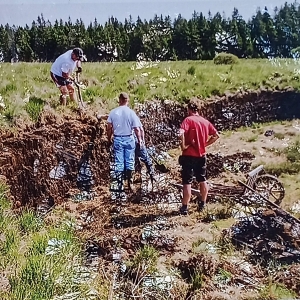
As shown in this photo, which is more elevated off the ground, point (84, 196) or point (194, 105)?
point (194, 105)

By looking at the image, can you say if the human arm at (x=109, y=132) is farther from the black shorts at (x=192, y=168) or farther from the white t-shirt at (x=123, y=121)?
the black shorts at (x=192, y=168)

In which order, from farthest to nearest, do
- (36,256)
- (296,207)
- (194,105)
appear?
(194,105)
(296,207)
(36,256)

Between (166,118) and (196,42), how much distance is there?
0.38 m

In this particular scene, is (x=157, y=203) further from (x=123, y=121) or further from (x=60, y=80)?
(x=60, y=80)

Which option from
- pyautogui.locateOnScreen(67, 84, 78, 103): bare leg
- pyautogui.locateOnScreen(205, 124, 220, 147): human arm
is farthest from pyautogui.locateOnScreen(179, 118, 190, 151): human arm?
pyautogui.locateOnScreen(67, 84, 78, 103): bare leg

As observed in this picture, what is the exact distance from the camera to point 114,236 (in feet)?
6.11

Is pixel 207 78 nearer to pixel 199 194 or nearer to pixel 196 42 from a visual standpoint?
→ pixel 196 42

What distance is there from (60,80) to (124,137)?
41cm

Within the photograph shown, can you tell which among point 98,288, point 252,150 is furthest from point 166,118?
point 98,288

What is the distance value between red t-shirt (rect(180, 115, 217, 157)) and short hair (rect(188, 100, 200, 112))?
0.06 m

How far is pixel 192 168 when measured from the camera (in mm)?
1917

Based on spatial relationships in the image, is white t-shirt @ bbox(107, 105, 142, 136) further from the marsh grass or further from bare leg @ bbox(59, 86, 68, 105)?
the marsh grass

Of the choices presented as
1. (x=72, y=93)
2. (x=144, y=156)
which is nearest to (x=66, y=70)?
(x=72, y=93)

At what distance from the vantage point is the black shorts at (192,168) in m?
1.90
